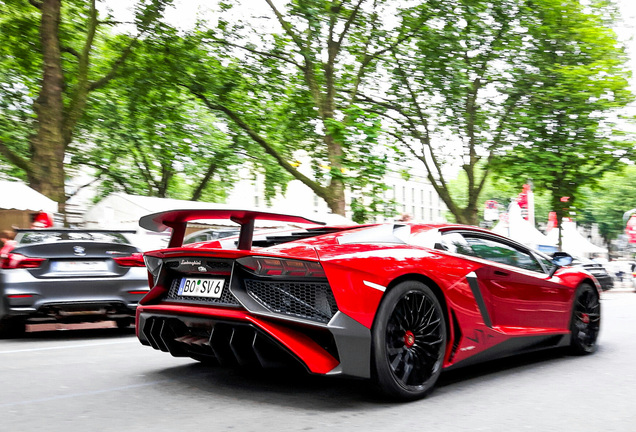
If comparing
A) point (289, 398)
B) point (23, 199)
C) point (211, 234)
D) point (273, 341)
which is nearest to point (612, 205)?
point (211, 234)

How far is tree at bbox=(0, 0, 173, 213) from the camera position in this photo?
1477cm

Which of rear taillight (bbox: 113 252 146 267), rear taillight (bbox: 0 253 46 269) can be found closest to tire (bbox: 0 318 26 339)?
rear taillight (bbox: 0 253 46 269)

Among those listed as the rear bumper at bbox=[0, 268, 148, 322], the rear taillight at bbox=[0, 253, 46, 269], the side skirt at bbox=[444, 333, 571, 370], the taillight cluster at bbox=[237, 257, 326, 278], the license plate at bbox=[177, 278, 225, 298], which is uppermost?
the taillight cluster at bbox=[237, 257, 326, 278]

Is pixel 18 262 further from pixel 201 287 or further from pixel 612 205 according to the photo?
pixel 612 205

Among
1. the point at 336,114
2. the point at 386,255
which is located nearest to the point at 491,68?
the point at 336,114

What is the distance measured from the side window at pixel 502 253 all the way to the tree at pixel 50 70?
11.1m

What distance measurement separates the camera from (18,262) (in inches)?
307

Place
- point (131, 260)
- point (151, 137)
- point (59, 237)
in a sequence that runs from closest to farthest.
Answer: point (59, 237) → point (131, 260) → point (151, 137)

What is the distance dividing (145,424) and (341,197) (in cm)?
1659

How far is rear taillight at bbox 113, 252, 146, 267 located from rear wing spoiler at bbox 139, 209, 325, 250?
3.41 m

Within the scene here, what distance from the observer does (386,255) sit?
4.43 metres

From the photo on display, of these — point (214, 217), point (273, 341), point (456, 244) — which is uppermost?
point (214, 217)

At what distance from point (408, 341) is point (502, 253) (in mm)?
1578

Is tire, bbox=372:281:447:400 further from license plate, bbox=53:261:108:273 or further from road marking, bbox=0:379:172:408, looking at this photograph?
license plate, bbox=53:261:108:273
